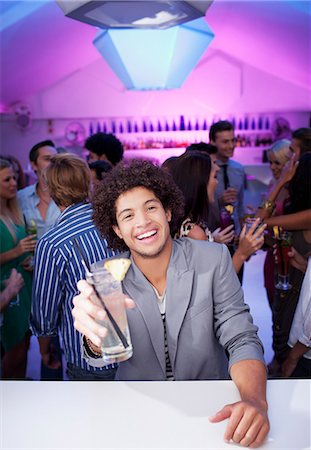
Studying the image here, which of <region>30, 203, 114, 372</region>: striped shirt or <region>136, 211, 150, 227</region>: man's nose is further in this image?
<region>30, 203, 114, 372</region>: striped shirt

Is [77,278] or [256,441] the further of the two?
[77,278]

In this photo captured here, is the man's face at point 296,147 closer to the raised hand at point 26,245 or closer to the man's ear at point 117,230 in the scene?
the raised hand at point 26,245

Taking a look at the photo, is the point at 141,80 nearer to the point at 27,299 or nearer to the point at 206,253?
the point at 27,299

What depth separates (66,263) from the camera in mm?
1964

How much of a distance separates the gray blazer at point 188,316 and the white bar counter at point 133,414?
0.22 meters

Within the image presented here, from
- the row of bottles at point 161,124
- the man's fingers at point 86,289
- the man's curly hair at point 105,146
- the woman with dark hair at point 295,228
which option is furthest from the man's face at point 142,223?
the row of bottles at point 161,124

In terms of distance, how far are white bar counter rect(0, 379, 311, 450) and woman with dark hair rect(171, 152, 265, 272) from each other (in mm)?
950

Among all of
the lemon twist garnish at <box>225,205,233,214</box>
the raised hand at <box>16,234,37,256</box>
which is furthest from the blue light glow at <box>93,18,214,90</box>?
the raised hand at <box>16,234,37,256</box>

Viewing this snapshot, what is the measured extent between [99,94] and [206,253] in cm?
602

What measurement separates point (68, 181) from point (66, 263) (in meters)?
0.40

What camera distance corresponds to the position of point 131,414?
1.18m

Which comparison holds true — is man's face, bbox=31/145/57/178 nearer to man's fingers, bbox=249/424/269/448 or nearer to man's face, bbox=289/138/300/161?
man's face, bbox=289/138/300/161

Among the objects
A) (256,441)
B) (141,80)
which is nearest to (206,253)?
(256,441)

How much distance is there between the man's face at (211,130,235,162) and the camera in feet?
11.1
